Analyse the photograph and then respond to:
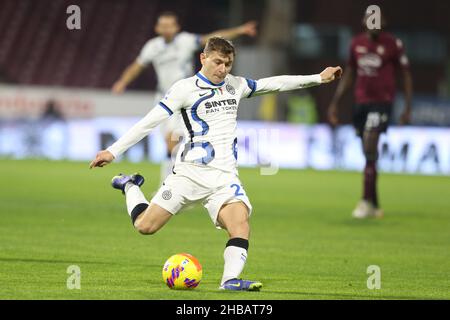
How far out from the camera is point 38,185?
18.2 metres

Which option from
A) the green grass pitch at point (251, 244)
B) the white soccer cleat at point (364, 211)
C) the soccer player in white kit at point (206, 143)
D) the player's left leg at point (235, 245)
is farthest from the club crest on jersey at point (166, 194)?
the white soccer cleat at point (364, 211)

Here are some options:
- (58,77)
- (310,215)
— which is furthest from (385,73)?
(58,77)

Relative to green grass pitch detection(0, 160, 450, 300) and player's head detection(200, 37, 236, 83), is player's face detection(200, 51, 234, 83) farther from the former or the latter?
green grass pitch detection(0, 160, 450, 300)

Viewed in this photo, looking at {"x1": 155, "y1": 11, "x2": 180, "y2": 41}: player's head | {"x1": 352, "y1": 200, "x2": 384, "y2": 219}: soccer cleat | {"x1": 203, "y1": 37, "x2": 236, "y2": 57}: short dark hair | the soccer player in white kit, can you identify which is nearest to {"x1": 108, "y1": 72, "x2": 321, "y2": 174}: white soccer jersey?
the soccer player in white kit

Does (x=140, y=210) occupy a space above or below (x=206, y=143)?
below

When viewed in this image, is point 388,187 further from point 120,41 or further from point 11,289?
point 120,41

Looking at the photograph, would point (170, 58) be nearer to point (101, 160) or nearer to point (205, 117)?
point (205, 117)

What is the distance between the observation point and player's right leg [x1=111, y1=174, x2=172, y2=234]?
27.3ft

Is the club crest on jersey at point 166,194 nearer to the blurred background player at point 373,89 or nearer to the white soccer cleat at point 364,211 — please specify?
the blurred background player at point 373,89

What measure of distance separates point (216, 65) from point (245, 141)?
57.4 ft

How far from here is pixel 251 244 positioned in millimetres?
11266

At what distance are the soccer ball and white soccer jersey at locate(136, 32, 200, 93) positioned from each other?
26.8ft

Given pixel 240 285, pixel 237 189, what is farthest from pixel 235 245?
pixel 237 189

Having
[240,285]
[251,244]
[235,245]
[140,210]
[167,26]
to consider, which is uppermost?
[167,26]
